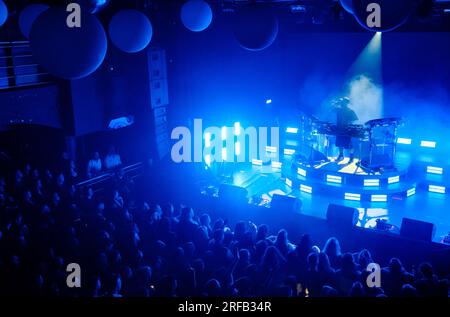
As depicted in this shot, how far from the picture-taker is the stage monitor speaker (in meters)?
6.90

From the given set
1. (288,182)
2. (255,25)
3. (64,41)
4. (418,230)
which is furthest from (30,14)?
(288,182)

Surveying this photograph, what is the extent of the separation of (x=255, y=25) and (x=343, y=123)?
25.2 feet

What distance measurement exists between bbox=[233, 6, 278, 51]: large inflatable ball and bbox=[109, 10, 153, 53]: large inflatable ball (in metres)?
0.71

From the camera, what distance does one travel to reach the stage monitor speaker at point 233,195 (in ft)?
22.6

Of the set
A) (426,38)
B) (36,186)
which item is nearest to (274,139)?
(426,38)

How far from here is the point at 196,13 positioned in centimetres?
402

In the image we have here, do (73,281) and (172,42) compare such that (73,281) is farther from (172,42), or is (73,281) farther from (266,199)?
(172,42)

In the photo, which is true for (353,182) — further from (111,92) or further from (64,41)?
(64,41)

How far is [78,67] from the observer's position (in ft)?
6.93

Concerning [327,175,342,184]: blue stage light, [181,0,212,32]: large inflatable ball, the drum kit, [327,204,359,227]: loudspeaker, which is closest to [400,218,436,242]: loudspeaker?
[327,204,359,227]: loudspeaker

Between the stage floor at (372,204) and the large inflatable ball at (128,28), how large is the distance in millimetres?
5744

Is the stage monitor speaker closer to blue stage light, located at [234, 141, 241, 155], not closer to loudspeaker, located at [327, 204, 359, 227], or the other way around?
loudspeaker, located at [327, 204, 359, 227]

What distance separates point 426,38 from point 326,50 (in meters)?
2.41

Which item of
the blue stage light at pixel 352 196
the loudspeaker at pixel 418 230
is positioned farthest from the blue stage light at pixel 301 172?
the loudspeaker at pixel 418 230
